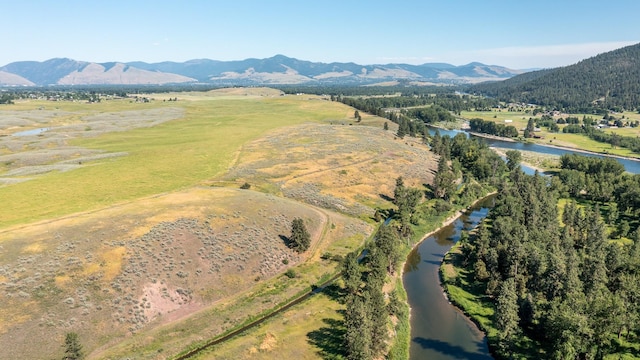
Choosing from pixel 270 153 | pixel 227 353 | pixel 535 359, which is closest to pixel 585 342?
pixel 535 359

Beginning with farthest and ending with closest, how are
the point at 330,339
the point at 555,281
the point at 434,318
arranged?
the point at 434,318, the point at 555,281, the point at 330,339

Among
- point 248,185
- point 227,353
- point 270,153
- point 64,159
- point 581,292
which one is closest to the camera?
point 227,353

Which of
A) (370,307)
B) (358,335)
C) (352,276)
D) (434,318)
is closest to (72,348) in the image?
(358,335)

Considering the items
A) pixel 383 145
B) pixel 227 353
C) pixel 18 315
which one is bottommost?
pixel 227 353

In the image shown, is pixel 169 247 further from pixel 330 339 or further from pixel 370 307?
pixel 370 307

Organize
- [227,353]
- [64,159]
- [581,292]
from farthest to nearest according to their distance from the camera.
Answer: [64,159]
[581,292]
[227,353]

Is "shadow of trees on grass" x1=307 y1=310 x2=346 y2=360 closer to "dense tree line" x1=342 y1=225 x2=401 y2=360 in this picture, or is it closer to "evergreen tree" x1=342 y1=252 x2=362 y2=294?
"dense tree line" x1=342 y1=225 x2=401 y2=360

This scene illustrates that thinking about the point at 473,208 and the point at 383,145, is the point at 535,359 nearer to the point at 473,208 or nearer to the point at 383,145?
the point at 473,208
